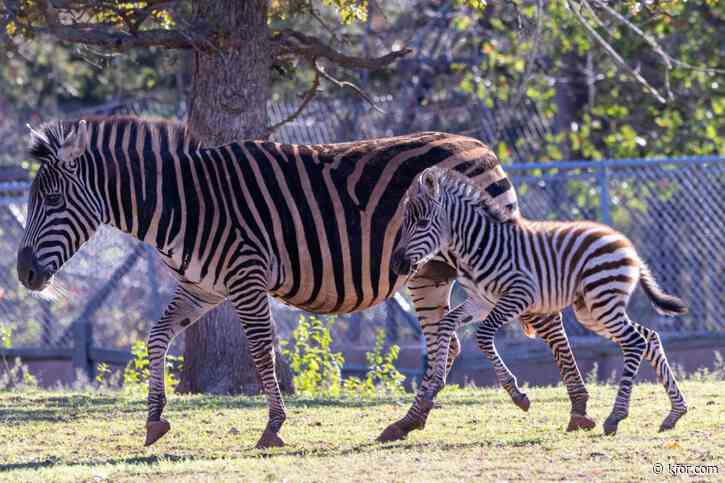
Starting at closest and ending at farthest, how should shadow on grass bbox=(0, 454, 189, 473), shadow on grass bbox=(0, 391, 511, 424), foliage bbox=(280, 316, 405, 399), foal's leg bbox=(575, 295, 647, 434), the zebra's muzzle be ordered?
shadow on grass bbox=(0, 454, 189, 473) < foal's leg bbox=(575, 295, 647, 434) < the zebra's muzzle < shadow on grass bbox=(0, 391, 511, 424) < foliage bbox=(280, 316, 405, 399)

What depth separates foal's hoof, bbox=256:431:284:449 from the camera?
26.1ft

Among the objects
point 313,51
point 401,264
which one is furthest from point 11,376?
point 401,264

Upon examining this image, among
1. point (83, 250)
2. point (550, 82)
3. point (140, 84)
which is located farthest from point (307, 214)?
point (140, 84)

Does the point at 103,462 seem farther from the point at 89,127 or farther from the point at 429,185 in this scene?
the point at 429,185

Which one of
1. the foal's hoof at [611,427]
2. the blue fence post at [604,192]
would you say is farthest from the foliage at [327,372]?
the foal's hoof at [611,427]

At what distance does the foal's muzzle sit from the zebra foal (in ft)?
7.32

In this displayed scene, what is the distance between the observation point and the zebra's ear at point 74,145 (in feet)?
26.4

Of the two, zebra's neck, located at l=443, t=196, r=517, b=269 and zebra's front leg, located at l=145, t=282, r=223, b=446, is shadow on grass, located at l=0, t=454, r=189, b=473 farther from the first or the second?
zebra's neck, located at l=443, t=196, r=517, b=269

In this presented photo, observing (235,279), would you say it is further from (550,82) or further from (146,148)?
(550,82)

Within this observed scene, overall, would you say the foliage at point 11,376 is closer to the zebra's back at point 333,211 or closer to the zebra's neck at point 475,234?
the zebra's back at point 333,211

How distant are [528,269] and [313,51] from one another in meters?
3.64

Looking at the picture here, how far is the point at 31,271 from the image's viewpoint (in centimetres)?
795

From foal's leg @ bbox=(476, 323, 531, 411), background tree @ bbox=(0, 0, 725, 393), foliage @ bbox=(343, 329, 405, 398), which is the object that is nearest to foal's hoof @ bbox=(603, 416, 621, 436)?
foal's leg @ bbox=(476, 323, 531, 411)

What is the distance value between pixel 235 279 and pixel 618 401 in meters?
2.50
